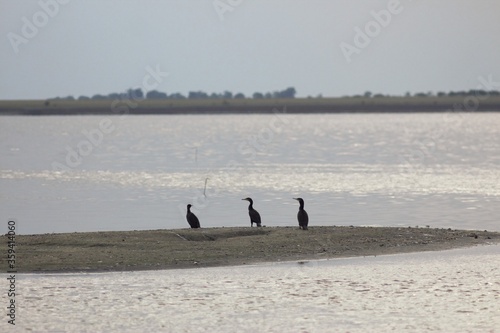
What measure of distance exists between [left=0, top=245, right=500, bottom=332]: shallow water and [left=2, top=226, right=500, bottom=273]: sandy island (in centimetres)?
70

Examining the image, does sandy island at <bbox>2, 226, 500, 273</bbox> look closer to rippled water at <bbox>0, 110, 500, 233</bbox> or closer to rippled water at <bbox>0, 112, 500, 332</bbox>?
rippled water at <bbox>0, 112, 500, 332</bbox>

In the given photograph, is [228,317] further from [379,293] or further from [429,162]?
[429,162]

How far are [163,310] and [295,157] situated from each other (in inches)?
2143

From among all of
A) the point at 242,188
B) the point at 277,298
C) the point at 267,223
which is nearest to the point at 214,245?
the point at 277,298

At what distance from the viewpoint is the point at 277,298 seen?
16688 millimetres

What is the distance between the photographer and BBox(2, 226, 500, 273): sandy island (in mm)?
19594

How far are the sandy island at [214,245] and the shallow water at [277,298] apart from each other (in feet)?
2.29

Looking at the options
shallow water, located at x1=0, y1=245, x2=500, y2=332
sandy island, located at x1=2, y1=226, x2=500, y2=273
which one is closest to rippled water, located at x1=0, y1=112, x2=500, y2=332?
shallow water, located at x1=0, y1=245, x2=500, y2=332

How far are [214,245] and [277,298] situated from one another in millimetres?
4877

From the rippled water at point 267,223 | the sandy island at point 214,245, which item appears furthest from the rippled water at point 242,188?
the sandy island at point 214,245

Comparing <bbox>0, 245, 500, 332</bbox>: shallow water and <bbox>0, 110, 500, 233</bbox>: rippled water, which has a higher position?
<bbox>0, 110, 500, 233</bbox>: rippled water

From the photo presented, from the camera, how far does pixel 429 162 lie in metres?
63.5

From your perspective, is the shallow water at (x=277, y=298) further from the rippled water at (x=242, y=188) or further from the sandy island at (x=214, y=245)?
the rippled water at (x=242, y=188)

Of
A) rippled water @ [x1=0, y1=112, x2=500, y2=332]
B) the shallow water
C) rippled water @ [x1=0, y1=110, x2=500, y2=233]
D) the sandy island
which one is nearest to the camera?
the shallow water
